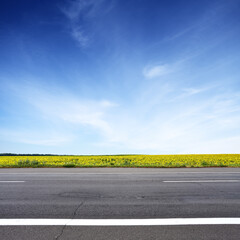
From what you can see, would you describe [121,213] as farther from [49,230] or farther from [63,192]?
[63,192]

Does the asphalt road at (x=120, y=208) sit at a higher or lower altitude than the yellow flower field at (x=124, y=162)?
lower

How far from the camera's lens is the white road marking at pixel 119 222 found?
12.2 ft

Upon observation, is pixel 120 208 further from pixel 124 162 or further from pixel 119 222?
pixel 124 162

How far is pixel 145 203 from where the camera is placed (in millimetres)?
4961

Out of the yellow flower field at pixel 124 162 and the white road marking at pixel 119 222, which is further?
the yellow flower field at pixel 124 162

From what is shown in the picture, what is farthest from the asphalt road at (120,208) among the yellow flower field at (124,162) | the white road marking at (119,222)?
the yellow flower field at (124,162)

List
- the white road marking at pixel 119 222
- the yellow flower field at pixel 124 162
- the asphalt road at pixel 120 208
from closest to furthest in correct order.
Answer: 1. the asphalt road at pixel 120 208
2. the white road marking at pixel 119 222
3. the yellow flower field at pixel 124 162

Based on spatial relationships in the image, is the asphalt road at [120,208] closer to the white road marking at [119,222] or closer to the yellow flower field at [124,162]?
the white road marking at [119,222]

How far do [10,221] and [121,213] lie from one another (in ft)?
7.94

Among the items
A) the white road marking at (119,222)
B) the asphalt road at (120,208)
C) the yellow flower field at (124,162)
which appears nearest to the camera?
the asphalt road at (120,208)

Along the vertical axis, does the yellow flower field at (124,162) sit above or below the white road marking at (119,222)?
above

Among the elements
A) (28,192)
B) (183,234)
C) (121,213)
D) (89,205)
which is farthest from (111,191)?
(183,234)

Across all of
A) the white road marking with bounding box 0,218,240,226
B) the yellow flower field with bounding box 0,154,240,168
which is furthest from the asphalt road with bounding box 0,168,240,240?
the yellow flower field with bounding box 0,154,240,168

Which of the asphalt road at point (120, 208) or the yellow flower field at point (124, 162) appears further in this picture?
the yellow flower field at point (124, 162)
